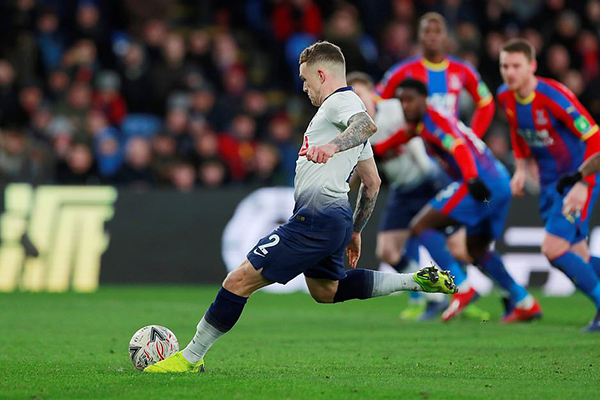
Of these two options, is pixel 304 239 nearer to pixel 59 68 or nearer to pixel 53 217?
pixel 53 217

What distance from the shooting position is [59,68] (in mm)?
16344

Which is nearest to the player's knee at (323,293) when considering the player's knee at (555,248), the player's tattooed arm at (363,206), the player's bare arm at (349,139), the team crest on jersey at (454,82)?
the player's tattooed arm at (363,206)

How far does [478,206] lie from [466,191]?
18 cm

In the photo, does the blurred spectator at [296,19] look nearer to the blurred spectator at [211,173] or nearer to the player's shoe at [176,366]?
the blurred spectator at [211,173]

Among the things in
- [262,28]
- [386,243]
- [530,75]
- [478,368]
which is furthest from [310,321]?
[262,28]

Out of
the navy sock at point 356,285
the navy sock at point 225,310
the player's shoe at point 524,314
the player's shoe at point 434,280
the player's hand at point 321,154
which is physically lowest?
the player's shoe at point 524,314

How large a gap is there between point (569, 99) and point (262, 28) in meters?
10.5

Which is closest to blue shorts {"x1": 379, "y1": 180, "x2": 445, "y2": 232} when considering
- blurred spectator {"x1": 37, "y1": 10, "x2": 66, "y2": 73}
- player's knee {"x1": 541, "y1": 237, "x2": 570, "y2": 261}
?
player's knee {"x1": 541, "y1": 237, "x2": 570, "y2": 261}

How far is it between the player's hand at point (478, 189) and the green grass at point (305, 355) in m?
1.19

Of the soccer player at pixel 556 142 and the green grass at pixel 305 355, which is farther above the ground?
the soccer player at pixel 556 142

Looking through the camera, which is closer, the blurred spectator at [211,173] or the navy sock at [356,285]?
the navy sock at [356,285]

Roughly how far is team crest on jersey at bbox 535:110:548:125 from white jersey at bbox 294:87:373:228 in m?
3.35

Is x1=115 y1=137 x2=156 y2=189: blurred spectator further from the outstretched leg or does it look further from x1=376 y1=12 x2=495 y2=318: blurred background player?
the outstretched leg

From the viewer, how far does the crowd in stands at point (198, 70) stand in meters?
14.9
